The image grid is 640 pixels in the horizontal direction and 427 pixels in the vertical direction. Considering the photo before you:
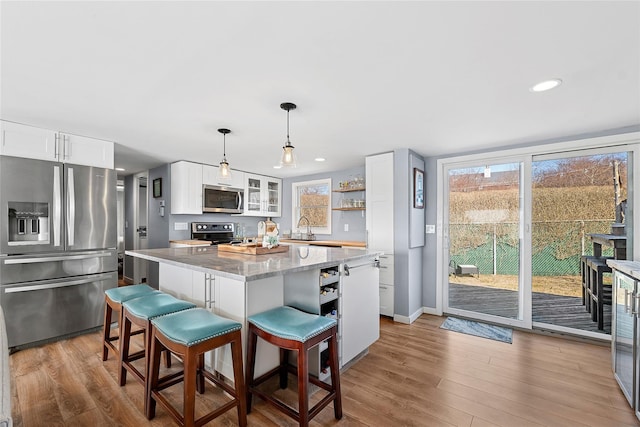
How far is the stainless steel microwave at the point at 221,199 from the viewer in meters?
4.52

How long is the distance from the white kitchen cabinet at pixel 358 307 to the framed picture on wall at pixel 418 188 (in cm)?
139

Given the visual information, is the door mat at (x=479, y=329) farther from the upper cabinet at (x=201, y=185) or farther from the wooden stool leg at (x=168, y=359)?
the upper cabinet at (x=201, y=185)

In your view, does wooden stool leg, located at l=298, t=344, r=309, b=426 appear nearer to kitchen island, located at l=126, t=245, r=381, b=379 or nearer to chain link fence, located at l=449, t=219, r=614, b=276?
kitchen island, located at l=126, t=245, r=381, b=379

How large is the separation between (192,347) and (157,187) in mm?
4100

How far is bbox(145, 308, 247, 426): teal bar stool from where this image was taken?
1420mm

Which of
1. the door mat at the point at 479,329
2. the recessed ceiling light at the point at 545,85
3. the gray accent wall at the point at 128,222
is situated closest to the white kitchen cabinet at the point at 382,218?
the door mat at the point at 479,329

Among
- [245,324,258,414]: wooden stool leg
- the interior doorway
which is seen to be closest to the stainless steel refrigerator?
the interior doorway

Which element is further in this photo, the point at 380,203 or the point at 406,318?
the point at 380,203

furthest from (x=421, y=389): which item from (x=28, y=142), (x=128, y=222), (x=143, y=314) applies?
(x=128, y=222)

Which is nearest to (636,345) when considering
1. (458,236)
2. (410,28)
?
(458,236)

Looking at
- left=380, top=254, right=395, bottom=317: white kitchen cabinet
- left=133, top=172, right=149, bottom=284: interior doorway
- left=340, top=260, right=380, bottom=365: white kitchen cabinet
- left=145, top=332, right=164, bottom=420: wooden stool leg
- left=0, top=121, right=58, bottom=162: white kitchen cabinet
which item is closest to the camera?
left=145, top=332, right=164, bottom=420: wooden stool leg

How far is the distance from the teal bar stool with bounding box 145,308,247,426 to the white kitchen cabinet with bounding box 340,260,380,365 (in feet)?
2.98

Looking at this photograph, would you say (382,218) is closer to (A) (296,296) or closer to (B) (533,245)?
(B) (533,245)

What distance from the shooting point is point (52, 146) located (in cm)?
286
